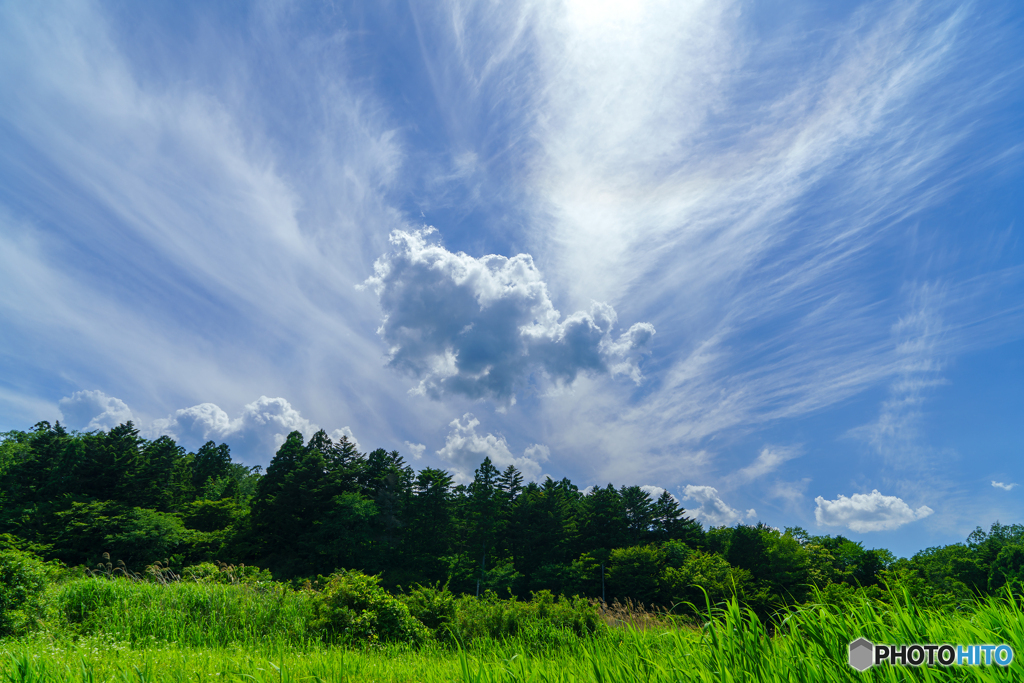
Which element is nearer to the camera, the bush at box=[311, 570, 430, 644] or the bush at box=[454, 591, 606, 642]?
the bush at box=[311, 570, 430, 644]

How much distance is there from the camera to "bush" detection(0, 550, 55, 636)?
7.85 metres

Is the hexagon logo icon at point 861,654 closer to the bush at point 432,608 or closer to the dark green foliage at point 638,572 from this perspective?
the bush at point 432,608

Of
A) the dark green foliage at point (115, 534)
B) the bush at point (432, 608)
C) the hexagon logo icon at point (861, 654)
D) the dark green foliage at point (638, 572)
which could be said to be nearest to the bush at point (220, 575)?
the bush at point (432, 608)

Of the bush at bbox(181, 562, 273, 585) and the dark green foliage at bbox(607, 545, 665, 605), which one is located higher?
the dark green foliage at bbox(607, 545, 665, 605)

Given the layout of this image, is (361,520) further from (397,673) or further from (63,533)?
(397,673)

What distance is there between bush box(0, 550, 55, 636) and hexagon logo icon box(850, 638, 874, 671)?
12390 mm

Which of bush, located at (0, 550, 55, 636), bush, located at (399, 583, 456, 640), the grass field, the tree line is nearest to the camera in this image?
Result: the grass field

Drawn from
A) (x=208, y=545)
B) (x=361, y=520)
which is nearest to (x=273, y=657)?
(x=361, y=520)

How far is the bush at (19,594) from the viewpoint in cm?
785

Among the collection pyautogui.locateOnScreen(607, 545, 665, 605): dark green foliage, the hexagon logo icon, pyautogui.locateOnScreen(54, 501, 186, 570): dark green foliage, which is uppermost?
pyautogui.locateOnScreen(607, 545, 665, 605): dark green foliage

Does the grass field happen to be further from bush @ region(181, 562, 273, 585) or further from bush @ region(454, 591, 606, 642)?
bush @ region(181, 562, 273, 585)

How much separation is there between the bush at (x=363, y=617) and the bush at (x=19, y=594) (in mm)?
4888

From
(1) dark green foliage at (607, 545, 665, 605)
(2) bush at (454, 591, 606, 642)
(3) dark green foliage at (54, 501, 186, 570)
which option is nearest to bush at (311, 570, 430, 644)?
(2) bush at (454, 591, 606, 642)

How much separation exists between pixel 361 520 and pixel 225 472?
109ft
